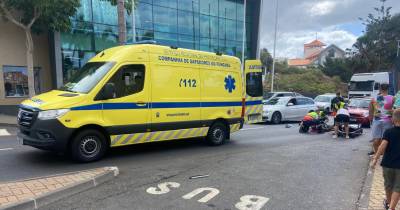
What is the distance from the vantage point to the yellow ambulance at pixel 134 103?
22.4ft

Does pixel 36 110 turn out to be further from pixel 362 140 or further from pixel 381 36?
pixel 381 36

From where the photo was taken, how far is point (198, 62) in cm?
940

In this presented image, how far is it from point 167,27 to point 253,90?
19.3 meters

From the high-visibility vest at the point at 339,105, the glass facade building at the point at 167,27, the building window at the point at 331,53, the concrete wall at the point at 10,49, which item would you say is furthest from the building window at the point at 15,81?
the building window at the point at 331,53

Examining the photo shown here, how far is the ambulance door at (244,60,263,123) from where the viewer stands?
11.2 m

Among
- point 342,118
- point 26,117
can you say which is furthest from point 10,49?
point 342,118

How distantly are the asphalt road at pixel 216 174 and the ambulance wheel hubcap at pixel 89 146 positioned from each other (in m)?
0.29

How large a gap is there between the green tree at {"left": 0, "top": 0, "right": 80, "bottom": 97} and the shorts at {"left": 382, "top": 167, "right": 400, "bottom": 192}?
14.9m

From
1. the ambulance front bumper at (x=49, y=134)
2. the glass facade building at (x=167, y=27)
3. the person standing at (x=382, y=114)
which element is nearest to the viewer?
the ambulance front bumper at (x=49, y=134)

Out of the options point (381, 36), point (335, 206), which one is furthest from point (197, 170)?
point (381, 36)

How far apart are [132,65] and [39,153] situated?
123 inches

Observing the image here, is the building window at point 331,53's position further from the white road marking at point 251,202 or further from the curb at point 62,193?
the curb at point 62,193

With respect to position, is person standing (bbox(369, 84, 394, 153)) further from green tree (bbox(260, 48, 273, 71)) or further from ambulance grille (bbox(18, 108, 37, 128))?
green tree (bbox(260, 48, 273, 71))

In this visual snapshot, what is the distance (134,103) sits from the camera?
7.83 m
